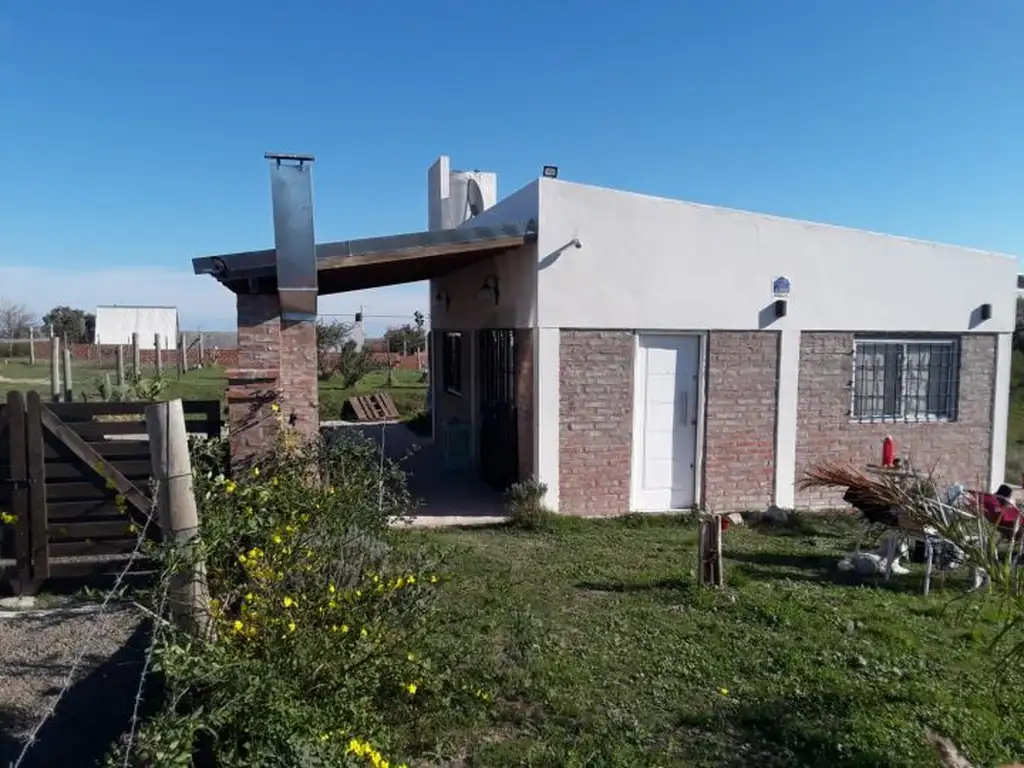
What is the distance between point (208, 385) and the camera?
82.5ft

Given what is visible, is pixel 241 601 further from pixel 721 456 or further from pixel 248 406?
pixel 721 456

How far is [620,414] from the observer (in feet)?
29.5

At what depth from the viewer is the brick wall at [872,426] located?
31.6 feet

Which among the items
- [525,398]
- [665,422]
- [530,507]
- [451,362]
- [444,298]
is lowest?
[530,507]

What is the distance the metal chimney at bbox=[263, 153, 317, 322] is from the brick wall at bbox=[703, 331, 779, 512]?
5.04m

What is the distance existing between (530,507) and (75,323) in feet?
182

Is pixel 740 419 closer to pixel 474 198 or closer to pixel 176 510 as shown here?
pixel 474 198

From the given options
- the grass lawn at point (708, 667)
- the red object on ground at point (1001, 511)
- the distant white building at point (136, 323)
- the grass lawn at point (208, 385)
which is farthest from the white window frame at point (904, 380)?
the distant white building at point (136, 323)

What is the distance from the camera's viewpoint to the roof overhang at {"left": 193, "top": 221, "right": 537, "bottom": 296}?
697 cm

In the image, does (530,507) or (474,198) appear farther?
(474,198)

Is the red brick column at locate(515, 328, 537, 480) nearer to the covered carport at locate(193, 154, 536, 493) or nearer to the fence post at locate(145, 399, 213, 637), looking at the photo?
the covered carport at locate(193, 154, 536, 493)

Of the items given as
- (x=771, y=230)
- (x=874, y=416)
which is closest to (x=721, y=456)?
(x=874, y=416)

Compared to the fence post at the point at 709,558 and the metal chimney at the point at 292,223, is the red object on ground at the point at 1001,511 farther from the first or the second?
the metal chimney at the point at 292,223

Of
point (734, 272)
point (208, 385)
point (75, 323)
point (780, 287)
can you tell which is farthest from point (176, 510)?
point (75, 323)
